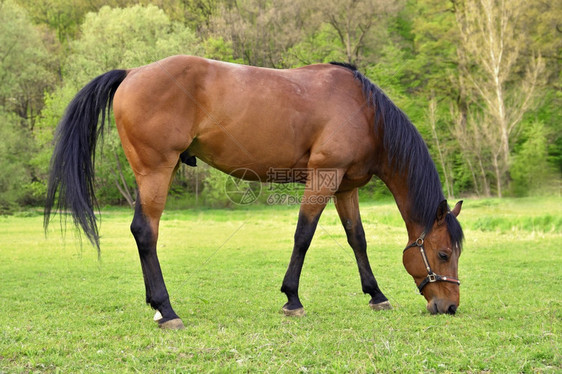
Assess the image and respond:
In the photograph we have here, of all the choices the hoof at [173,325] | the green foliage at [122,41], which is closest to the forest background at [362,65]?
the green foliage at [122,41]

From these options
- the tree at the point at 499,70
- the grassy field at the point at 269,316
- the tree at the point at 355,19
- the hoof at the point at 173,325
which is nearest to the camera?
the grassy field at the point at 269,316

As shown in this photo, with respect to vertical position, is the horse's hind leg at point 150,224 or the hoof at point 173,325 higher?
the horse's hind leg at point 150,224

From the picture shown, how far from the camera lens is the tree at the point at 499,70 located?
29641mm

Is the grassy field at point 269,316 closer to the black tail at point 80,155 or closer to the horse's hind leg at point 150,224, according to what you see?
the horse's hind leg at point 150,224

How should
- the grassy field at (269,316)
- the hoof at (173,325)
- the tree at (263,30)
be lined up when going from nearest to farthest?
the grassy field at (269,316) < the hoof at (173,325) < the tree at (263,30)

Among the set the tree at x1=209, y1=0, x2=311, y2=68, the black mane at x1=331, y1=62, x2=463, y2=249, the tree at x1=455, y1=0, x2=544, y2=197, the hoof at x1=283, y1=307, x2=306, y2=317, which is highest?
the tree at x1=209, y1=0, x2=311, y2=68

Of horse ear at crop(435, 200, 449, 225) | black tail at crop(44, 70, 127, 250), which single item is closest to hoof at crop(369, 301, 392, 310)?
horse ear at crop(435, 200, 449, 225)

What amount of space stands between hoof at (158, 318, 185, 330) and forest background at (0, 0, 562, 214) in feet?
76.2

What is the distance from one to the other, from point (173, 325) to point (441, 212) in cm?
298

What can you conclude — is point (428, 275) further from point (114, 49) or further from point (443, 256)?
point (114, 49)

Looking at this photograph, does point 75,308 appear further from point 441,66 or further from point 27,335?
point 441,66

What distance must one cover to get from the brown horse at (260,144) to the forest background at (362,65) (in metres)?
22.5

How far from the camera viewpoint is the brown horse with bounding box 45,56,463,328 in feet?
15.6

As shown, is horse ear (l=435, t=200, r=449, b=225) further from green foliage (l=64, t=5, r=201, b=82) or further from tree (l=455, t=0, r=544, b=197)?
green foliage (l=64, t=5, r=201, b=82)
